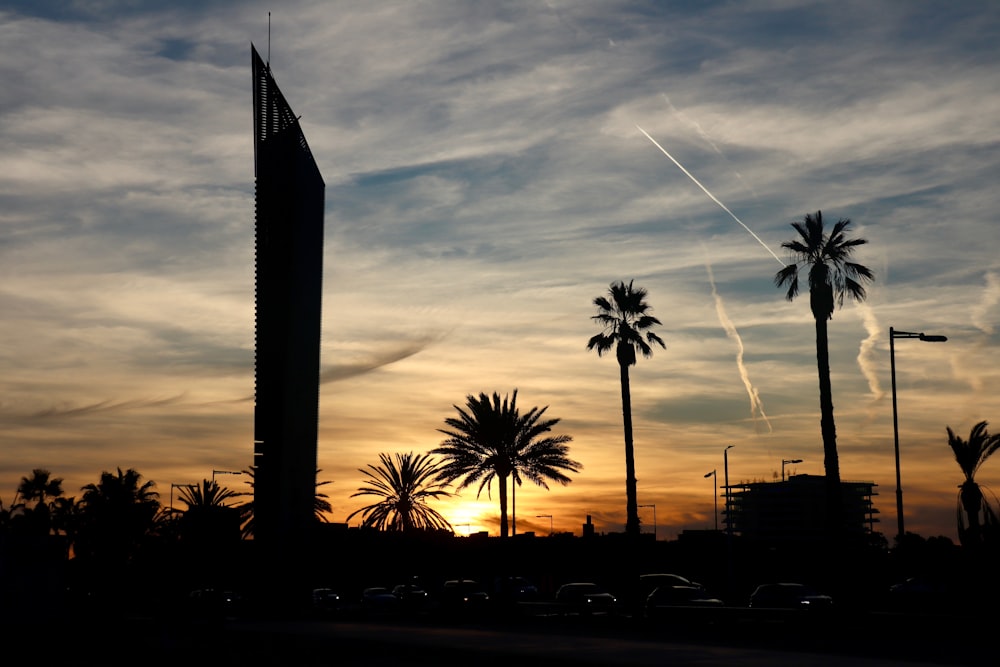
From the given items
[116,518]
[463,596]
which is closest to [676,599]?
[463,596]

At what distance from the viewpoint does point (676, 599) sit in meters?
46.8

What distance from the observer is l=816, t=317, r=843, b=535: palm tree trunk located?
156 ft

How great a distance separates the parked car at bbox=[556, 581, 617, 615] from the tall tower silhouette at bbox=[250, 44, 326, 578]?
1401 centimetres

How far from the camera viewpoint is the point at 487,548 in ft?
285

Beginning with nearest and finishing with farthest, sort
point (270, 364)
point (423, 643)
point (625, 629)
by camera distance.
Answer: point (423, 643), point (625, 629), point (270, 364)

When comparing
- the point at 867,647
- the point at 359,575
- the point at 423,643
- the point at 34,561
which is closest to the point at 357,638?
the point at 423,643

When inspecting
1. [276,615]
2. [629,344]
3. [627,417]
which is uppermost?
[629,344]

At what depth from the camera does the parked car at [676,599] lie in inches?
1817

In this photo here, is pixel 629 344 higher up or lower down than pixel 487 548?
higher up

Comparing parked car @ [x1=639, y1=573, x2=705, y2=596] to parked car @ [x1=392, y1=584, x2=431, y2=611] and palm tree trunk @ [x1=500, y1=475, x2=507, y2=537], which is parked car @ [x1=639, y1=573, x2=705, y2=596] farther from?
parked car @ [x1=392, y1=584, x2=431, y2=611]

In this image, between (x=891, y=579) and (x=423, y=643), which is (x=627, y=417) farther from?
(x=423, y=643)

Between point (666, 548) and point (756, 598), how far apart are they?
120ft

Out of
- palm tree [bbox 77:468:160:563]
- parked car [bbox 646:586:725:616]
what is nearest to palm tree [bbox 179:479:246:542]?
palm tree [bbox 77:468:160:563]

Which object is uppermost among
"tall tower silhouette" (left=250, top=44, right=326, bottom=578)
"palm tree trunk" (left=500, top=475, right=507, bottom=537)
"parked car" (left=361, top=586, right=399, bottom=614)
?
"tall tower silhouette" (left=250, top=44, right=326, bottom=578)
